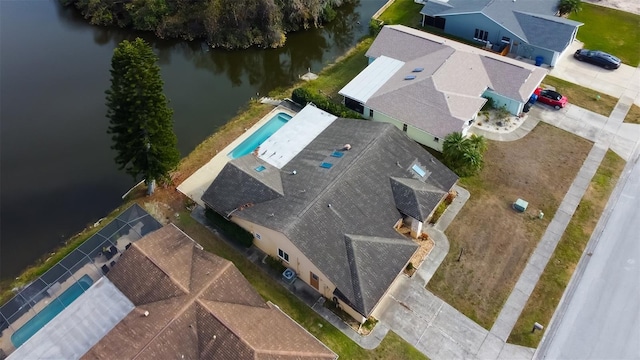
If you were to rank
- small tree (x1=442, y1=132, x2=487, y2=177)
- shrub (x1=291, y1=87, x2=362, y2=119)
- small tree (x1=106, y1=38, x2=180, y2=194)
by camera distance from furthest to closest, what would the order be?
shrub (x1=291, y1=87, x2=362, y2=119)
small tree (x1=442, y1=132, x2=487, y2=177)
small tree (x1=106, y1=38, x2=180, y2=194)

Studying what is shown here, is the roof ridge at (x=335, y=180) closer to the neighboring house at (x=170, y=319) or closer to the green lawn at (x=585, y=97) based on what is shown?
the neighboring house at (x=170, y=319)

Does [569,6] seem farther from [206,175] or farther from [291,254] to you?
[291,254]

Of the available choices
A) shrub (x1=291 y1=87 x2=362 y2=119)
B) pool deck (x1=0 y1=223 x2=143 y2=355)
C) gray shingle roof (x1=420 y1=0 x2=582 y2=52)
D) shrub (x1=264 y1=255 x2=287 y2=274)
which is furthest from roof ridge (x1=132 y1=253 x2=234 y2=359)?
gray shingle roof (x1=420 y1=0 x2=582 y2=52)

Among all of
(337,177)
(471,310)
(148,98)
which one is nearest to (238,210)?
(337,177)

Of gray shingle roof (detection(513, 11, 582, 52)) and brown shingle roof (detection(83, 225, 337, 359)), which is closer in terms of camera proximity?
brown shingle roof (detection(83, 225, 337, 359))

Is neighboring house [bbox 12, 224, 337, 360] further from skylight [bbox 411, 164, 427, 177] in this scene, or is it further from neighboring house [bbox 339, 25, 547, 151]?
neighboring house [bbox 339, 25, 547, 151]

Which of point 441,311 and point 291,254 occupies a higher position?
point 291,254

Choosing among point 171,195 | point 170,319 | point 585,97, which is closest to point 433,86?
point 585,97

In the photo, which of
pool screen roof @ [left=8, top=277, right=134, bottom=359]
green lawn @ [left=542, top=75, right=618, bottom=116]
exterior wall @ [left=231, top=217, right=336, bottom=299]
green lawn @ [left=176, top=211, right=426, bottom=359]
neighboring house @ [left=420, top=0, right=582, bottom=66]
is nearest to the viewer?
pool screen roof @ [left=8, top=277, right=134, bottom=359]
